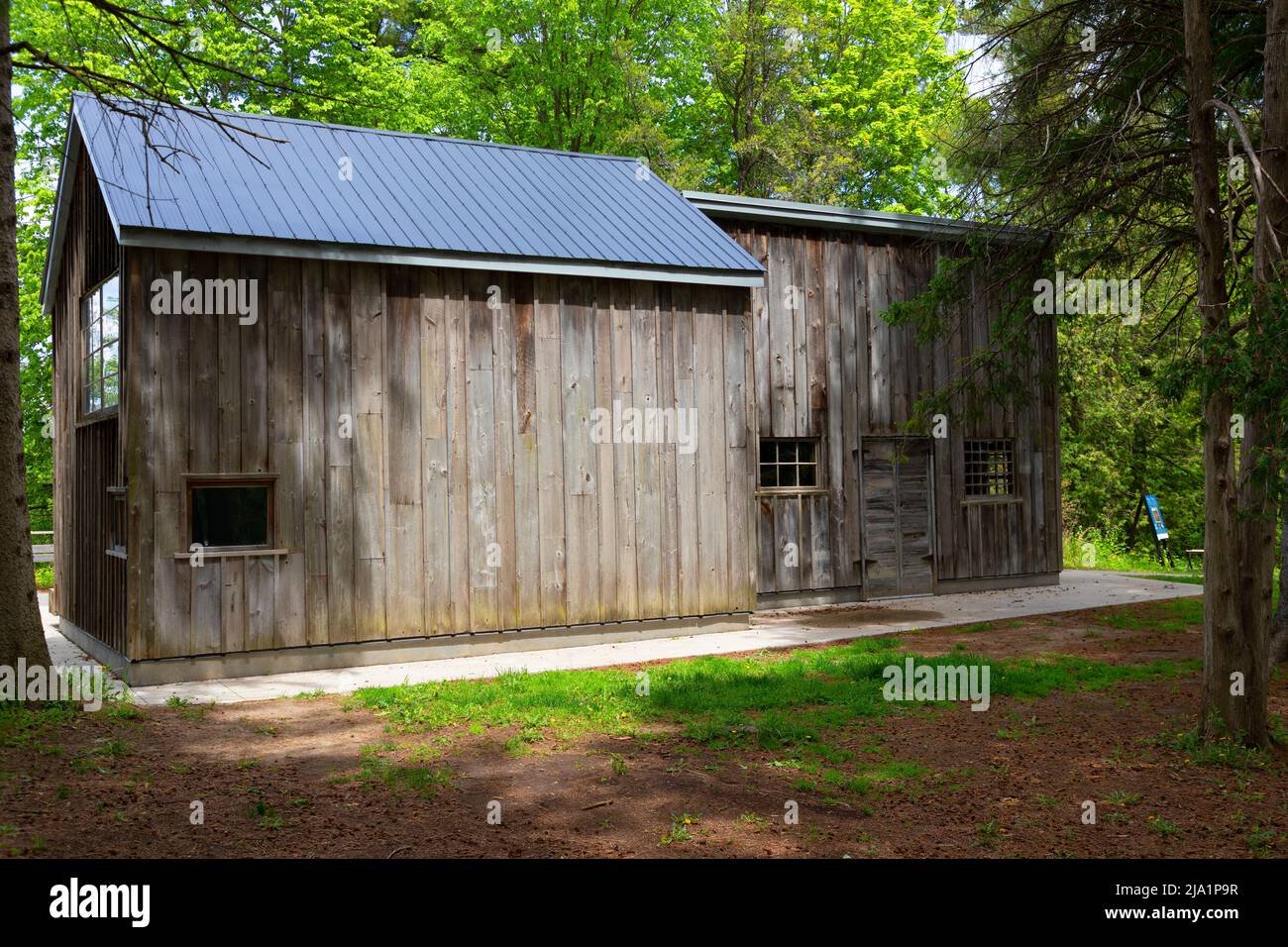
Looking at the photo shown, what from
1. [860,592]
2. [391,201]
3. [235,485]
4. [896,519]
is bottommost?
[860,592]

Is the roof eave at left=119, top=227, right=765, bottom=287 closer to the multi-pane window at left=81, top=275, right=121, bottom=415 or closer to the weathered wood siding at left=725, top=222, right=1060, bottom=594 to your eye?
the multi-pane window at left=81, top=275, right=121, bottom=415

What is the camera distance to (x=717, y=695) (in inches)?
373

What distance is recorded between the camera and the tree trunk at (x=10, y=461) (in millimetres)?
8273

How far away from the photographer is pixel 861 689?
9.73 meters

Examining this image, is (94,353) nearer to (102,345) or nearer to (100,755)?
(102,345)

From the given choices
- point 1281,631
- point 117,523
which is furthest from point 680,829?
point 117,523

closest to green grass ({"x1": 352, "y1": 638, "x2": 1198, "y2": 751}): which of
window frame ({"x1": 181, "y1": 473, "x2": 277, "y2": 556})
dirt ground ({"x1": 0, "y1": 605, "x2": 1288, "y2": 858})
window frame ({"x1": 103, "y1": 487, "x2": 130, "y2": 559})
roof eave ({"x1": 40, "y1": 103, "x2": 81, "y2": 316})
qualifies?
dirt ground ({"x1": 0, "y1": 605, "x2": 1288, "y2": 858})

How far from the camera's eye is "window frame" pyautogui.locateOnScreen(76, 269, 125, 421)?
10.9m

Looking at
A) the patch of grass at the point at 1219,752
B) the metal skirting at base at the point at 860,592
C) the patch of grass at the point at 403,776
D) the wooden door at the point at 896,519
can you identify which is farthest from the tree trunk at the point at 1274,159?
the wooden door at the point at 896,519

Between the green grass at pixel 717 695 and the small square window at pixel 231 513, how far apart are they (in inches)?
92.5

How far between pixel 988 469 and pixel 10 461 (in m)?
14.0

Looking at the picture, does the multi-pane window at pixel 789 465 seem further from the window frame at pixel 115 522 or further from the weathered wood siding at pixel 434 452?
the window frame at pixel 115 522

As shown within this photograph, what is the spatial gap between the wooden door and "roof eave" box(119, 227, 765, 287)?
4086mm

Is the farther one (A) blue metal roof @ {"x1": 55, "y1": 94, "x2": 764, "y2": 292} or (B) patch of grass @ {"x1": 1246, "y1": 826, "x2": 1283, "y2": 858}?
(A) blue metal roof @ {"x1": 55, "y1": 94, "x2": 764, "y2": 292}
